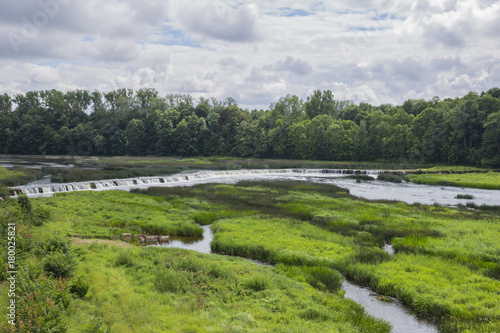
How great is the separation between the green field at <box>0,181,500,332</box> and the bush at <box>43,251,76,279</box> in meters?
0.07

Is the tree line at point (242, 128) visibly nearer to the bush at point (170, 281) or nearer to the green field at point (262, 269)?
the green field at point (262, 269)

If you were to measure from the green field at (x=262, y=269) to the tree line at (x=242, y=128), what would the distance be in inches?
3000

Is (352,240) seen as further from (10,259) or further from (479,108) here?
(479,108)

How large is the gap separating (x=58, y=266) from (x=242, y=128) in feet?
425

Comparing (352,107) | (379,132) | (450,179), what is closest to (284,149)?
(379,132)

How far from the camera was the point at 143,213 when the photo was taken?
28938 mm

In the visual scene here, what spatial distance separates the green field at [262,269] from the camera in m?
11.2

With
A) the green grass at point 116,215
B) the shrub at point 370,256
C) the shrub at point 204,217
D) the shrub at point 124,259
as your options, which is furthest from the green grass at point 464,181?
the shrub at point 124,259

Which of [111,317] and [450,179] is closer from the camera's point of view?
[111,317]

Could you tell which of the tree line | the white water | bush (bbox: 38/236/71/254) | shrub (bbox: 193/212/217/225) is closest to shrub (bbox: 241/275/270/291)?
bush (bbox: 38/236/71/254)

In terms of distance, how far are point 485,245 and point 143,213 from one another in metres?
25.5

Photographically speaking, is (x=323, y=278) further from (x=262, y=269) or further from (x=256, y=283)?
(x=256, y=283)

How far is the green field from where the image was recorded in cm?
1123

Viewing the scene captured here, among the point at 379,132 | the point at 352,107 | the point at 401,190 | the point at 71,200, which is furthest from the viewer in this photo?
the point at 352,107
